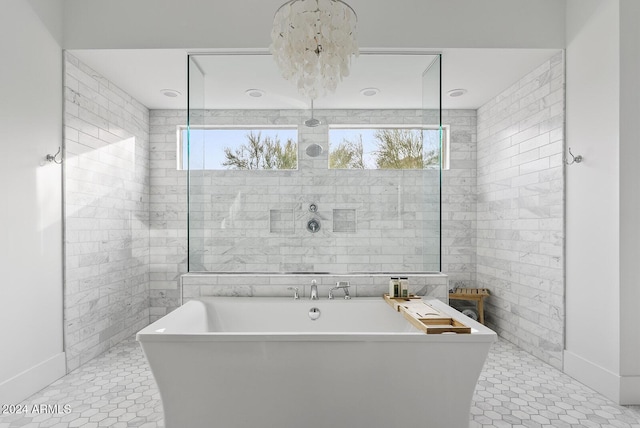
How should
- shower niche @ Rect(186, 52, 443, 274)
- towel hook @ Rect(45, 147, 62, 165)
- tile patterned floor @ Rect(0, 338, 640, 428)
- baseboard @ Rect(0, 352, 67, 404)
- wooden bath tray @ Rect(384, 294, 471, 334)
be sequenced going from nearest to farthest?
wooden bath tray @ Rect(384, 294, 471, 334)
tile patterned floor @ Rect(0, 338, 640, 428)
baseboard @ Rect(0, 352, 67, 404)
towel hook @ Rect(45, 147, 62, 165)
shower niche @ Rect(186, 52, 443, 274)

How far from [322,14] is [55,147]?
235 cm

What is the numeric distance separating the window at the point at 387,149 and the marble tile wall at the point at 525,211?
0.99 metres

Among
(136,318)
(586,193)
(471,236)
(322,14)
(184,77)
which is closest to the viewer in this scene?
(322,14)

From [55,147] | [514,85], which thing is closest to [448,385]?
[514,85]

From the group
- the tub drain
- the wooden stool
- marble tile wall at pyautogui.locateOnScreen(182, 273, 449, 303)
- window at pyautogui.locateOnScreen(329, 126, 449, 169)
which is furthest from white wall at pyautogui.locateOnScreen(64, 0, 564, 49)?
the wooden stool

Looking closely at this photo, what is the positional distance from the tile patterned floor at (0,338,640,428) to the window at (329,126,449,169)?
1.78 meters

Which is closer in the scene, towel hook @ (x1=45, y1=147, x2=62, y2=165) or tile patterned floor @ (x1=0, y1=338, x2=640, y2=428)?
tile patterned floor @ (x1=0, y1=338, x2=640, y2=428)

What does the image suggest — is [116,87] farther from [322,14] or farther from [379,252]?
[379,252]

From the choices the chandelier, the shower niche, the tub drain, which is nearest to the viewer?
the chandelier

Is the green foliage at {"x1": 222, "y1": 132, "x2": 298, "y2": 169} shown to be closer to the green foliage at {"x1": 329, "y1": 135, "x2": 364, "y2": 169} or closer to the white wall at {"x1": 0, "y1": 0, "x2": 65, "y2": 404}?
the green foliage at {"x1": 329, "y1": 135, "x2": 364, "y2": 169}

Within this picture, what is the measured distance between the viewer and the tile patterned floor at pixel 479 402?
224 cm

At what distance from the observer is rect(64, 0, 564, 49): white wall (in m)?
3.03

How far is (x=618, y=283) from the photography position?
97.3 inches

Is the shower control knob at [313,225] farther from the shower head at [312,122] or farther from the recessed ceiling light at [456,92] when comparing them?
the recessed ceiling light at [456,92]
